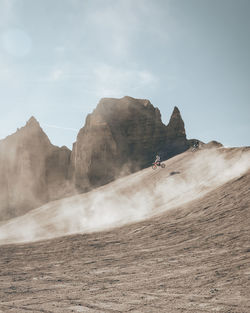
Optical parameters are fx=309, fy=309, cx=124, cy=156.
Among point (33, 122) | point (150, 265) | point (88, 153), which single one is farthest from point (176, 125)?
point (150, 265)

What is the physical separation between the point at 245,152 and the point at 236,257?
19.3 metres

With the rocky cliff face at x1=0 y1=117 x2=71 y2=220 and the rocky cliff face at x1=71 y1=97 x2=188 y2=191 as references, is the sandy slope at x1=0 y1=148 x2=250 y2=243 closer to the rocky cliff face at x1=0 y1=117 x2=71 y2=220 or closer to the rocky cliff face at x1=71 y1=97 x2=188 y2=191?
the rocky cliff face at x1=71 y1=97 x2=188 y2=191

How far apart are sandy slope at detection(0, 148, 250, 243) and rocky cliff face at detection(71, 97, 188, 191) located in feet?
63.0

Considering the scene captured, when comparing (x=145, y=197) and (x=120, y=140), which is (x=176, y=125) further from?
(x=145, y=197)

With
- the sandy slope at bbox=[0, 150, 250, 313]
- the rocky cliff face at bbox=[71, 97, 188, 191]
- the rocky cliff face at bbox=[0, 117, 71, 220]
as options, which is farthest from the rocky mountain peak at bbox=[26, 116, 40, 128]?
the sandy slope at bbox=[0, 150, 250, 313]

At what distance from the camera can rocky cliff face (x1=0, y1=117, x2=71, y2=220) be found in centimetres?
5732

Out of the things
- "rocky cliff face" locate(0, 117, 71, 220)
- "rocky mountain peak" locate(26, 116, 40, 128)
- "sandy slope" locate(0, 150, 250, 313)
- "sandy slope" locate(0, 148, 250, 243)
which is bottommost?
"sandy slope" locate(0, 150, 250, 313)

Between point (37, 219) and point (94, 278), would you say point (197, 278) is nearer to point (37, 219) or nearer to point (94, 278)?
point (94, 278)

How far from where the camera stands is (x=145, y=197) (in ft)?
90.1

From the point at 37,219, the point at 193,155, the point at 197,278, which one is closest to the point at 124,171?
the point at 193,155

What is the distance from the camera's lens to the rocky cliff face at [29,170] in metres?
57.3

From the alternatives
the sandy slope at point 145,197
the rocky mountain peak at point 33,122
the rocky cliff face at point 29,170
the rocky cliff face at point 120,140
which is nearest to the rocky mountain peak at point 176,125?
the rocky cliff face at point 120,140

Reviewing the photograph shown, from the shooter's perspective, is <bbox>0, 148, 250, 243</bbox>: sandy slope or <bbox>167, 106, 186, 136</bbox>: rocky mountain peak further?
<bbox>167, 106, 186, 136</bbox>: rocky mountain peak

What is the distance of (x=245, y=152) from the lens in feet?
90.8
